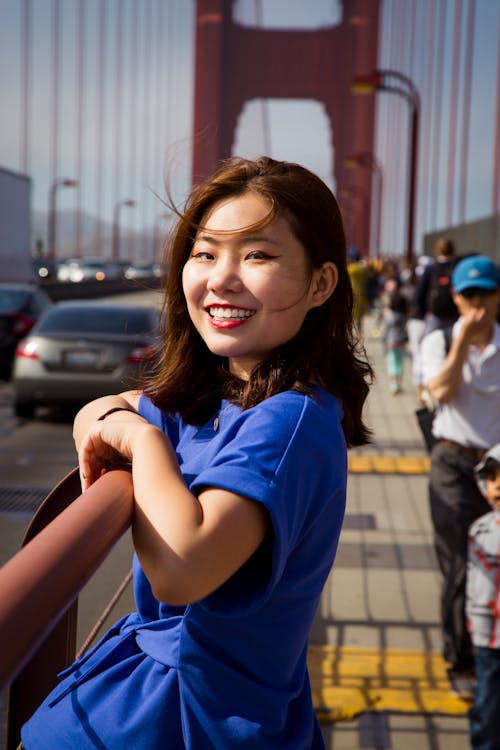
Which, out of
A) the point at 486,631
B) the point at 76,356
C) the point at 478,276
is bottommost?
the point at 76,356

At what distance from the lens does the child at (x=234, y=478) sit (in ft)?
3.76

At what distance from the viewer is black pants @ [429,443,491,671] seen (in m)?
4.22

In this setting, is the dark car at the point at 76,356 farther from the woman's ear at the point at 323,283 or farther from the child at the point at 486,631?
the woman's ear at the point at 323,283

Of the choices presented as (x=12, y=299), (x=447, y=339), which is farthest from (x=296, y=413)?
(x=12, y=299)

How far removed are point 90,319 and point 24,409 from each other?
1.22 meters

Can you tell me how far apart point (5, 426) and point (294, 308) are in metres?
10.1

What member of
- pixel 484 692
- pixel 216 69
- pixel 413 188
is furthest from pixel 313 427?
pixel 216 69

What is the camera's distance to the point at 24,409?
1145 cm

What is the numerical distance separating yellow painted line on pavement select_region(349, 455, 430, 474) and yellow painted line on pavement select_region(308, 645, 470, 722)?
4.08 m

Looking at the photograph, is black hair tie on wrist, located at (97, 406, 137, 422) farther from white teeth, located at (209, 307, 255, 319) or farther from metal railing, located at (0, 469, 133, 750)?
white teeth, located at (209, 307, 255, 319)

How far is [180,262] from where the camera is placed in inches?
60.7

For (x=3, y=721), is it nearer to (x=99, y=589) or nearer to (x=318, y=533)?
(x=99, y=589)

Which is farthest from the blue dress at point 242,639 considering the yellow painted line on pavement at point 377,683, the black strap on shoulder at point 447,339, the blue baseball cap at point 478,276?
the black strap on shoulder at point 447,339

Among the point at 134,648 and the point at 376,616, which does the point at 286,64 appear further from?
the point at 134,648
